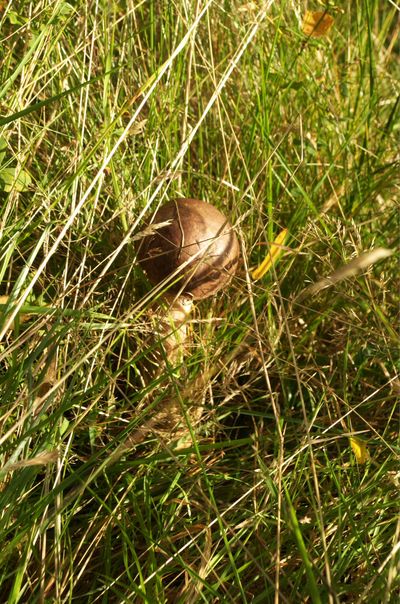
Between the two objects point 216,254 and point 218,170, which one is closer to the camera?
point 216,254

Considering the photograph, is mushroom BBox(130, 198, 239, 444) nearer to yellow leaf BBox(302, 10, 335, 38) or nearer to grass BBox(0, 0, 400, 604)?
grass BBox(0, 0, 400, 604)

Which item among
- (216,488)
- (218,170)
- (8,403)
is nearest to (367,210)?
(218,170)

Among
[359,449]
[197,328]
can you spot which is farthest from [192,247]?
[359,449]

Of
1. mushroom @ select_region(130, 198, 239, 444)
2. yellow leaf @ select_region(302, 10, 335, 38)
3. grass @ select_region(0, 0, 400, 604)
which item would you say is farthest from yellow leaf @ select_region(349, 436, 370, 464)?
yellow leaf @ select_region(302, 10, 335, 38)

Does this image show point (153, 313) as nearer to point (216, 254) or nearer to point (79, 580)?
point (216, 254)

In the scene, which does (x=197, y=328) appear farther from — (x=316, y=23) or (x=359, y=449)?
(x=316, y=23)
